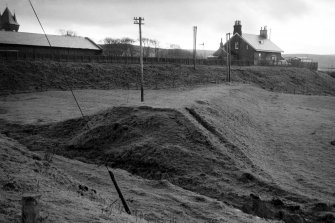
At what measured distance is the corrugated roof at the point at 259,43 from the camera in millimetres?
81125

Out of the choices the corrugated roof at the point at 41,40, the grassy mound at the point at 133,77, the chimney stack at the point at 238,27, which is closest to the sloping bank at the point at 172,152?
the grassy mound at the point at 133,77

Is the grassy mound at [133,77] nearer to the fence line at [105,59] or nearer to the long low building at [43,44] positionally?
the fence line at [105,59]

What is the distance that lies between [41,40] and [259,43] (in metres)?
51.6

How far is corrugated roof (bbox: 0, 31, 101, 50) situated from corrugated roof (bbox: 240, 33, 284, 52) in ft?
123

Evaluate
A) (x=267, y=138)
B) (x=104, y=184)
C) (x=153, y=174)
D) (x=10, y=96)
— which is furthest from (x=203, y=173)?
(x=10, y=96)

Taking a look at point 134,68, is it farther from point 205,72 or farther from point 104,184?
point 104,184

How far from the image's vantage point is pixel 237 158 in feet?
62.1

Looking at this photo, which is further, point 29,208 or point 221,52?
point 221,52

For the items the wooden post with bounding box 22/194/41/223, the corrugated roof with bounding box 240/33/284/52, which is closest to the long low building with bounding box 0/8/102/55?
the corrugated roof with bounding box 240/33/284/52

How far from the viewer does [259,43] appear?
83.6 m

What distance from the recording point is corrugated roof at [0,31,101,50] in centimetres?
5816

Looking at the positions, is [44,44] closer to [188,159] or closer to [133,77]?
[133,77]

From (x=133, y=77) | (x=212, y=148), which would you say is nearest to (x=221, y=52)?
(x=133, y=77)

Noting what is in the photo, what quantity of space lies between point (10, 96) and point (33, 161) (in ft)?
104
